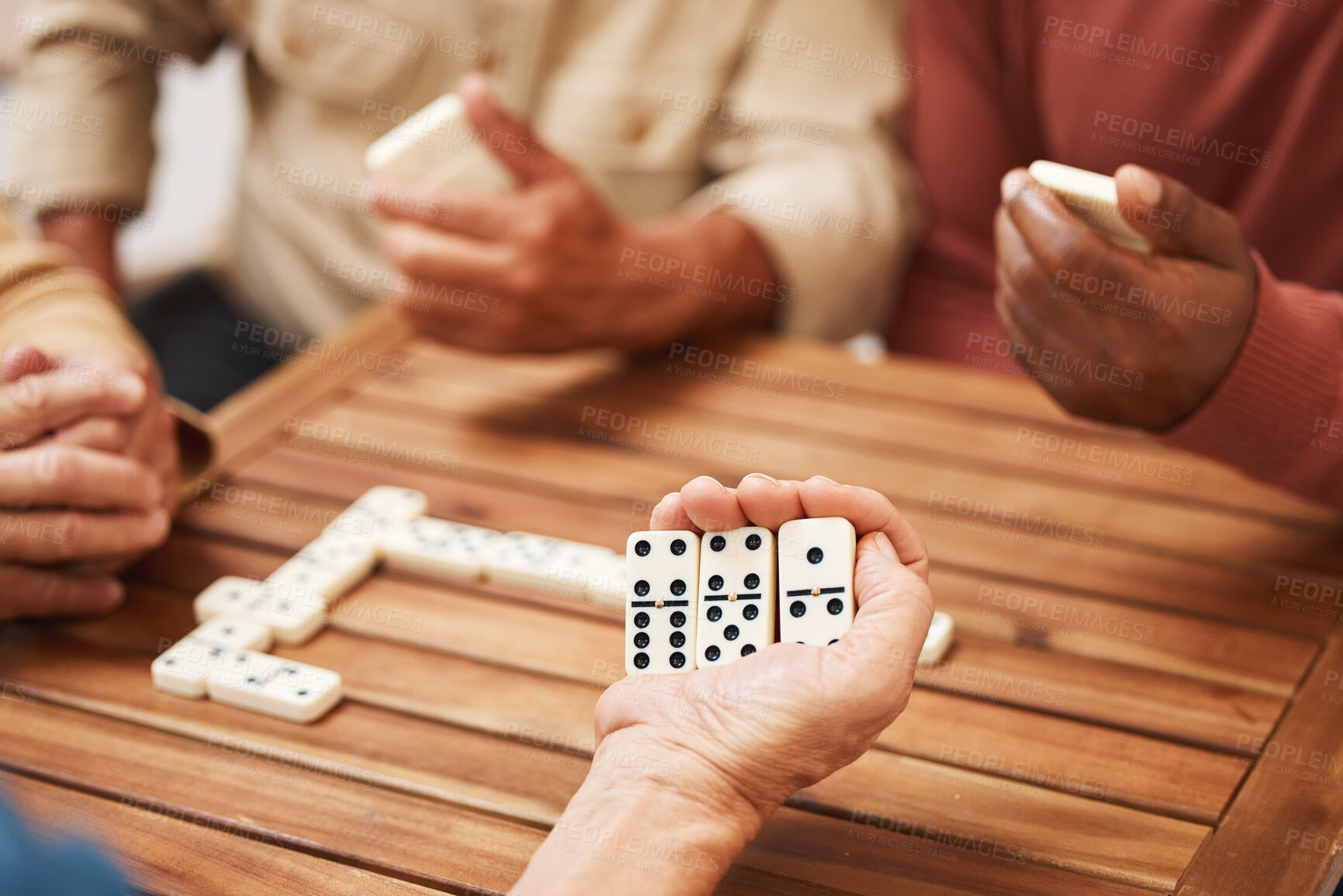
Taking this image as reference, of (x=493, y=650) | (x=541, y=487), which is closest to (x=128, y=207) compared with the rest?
(x=541, y=487)

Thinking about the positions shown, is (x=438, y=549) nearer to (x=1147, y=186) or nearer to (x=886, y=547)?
(x=886, y=547)

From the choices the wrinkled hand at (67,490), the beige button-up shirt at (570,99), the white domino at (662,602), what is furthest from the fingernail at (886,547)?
the beige button-up shirt at (570,99)

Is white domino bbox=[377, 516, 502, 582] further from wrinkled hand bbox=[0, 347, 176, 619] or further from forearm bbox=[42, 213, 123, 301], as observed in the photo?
forearm bbox=[42, 213, 123, 301]

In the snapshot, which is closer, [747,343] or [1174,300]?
[1174,300]

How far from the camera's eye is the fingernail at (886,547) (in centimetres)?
68

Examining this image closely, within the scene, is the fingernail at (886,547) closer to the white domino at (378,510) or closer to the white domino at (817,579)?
the white domino at (817,579)

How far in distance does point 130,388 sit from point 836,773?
657 millimetres

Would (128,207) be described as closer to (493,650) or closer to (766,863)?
(493,650)

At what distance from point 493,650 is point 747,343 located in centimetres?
66

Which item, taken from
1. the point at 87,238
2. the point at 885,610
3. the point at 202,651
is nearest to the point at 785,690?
the point at 885,610

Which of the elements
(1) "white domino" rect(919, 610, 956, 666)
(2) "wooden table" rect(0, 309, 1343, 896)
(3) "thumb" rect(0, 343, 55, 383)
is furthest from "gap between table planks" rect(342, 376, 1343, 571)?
(3) "thumb" rect(0, 343, 55, 383)

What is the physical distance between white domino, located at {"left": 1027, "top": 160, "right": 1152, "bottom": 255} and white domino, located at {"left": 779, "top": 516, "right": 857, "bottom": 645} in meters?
0.43

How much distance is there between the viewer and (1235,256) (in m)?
0.93

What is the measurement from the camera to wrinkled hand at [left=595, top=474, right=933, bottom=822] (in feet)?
1.99
